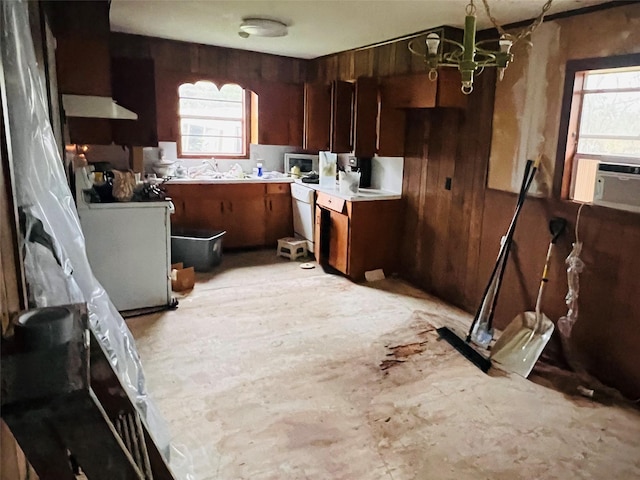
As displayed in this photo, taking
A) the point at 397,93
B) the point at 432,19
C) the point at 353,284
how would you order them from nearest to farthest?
the point at 432,19, the point at 397,93, the point at 353,284

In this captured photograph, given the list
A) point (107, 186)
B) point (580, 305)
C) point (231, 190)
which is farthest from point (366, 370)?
point (231, 190)

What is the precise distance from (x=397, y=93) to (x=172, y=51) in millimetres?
2340

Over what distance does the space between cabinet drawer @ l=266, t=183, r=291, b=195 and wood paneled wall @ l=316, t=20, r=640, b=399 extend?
1329 millimetres

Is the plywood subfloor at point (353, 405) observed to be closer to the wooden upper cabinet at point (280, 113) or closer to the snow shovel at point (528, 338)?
the snow shovel at point (528, 338)

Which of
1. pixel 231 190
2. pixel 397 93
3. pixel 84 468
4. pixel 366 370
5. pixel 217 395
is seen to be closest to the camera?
pixel 84 468

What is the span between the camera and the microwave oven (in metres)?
5.92

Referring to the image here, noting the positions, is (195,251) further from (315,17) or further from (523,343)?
(523,343)

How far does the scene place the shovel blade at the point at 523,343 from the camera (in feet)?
9.98

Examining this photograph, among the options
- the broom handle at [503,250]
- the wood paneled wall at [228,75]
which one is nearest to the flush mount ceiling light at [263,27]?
the wood paneled wall at [228,75]

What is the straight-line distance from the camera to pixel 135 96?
424cm

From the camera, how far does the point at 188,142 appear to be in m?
5.74

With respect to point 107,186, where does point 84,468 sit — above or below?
below

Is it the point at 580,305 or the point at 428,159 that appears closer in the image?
the point at 580,305

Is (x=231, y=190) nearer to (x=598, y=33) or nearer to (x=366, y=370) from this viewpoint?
(x=366, y=370)
